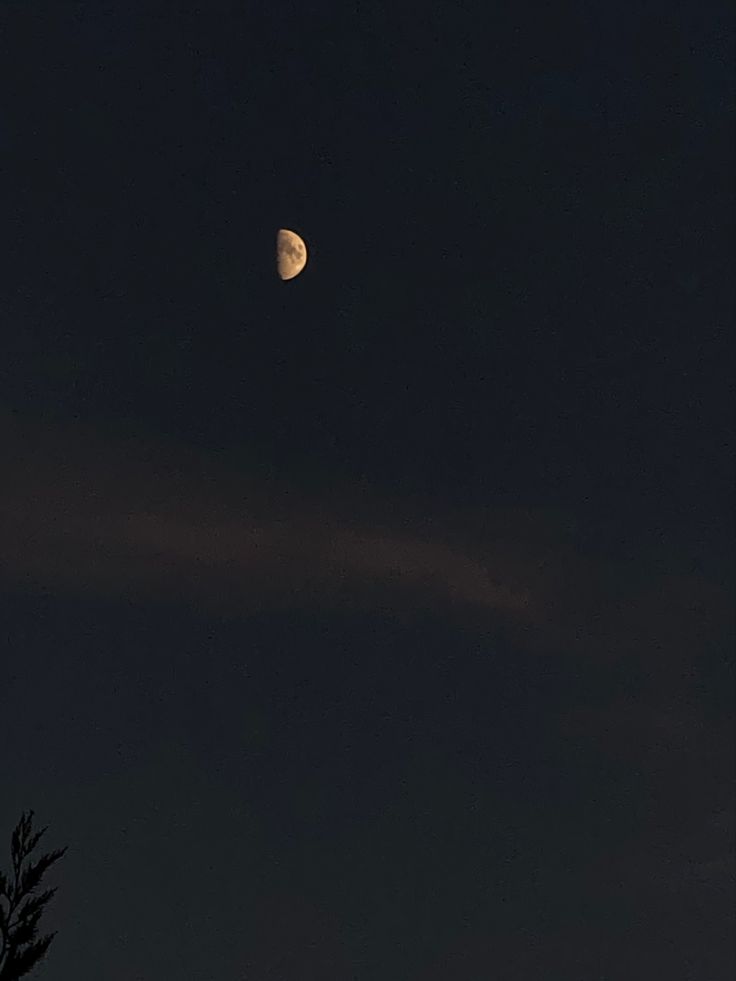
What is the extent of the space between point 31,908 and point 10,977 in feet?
5.26

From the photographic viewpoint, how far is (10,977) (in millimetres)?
53750

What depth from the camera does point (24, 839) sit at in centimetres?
5494

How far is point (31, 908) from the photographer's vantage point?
54.5 m

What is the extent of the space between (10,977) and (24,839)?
3093mm

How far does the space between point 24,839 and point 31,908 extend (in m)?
1.55
